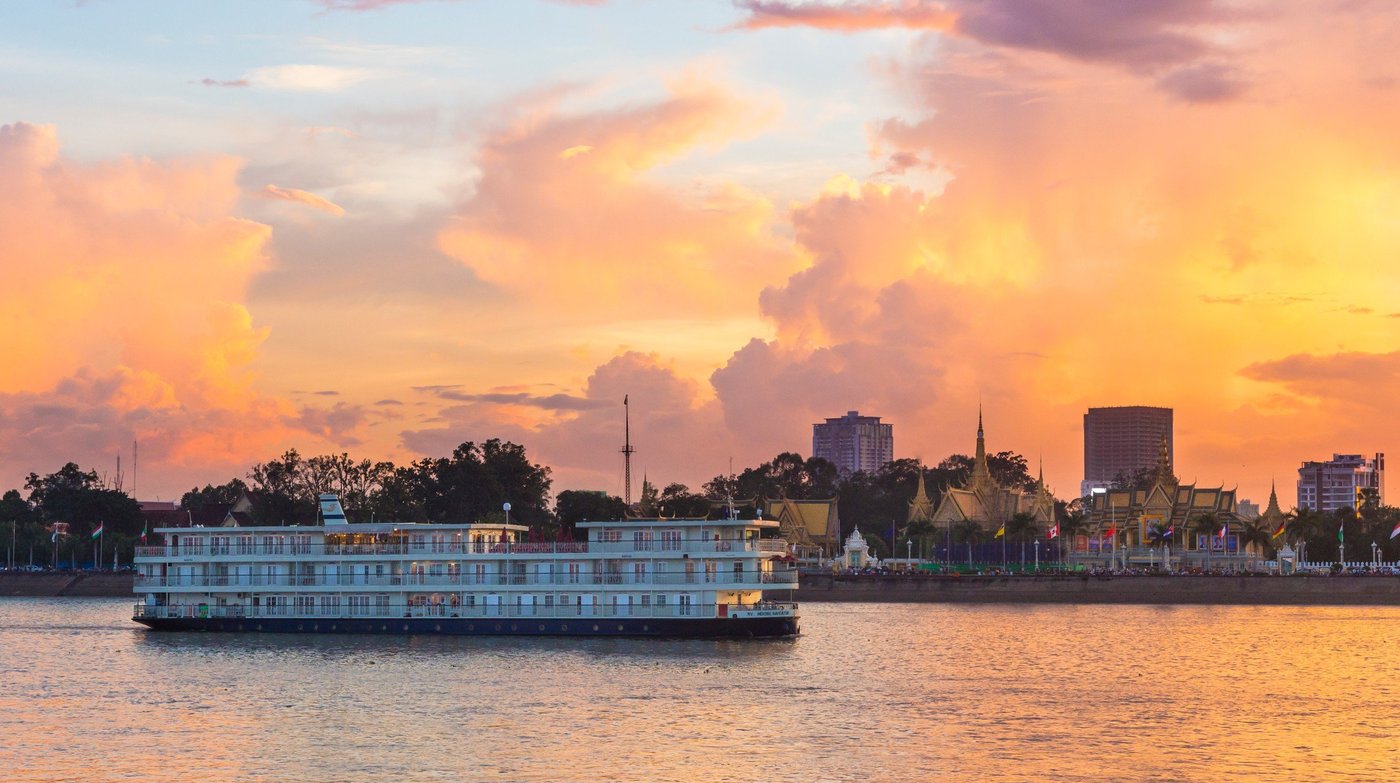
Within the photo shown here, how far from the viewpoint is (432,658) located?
80.9 metres

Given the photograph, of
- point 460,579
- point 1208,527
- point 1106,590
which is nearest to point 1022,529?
point 1208,527

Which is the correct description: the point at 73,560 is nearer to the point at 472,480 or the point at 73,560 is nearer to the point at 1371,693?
the point at 472,480

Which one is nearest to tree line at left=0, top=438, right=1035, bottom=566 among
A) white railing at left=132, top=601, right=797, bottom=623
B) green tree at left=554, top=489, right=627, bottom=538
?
green tree at left=554, top=489, right=627, bottom=538

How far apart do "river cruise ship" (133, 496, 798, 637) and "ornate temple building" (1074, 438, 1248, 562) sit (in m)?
96.0

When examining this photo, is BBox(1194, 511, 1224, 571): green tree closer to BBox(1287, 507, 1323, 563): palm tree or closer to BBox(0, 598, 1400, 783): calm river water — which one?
BBox(1287, 507, 1323, 563): palm tree

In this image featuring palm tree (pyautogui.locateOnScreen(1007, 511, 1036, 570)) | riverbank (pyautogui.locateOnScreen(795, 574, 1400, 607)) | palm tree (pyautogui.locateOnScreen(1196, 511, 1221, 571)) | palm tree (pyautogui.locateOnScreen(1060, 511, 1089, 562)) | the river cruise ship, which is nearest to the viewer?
the river cruise ship

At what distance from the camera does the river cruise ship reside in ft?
292

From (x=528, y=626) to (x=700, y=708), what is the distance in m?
29.9

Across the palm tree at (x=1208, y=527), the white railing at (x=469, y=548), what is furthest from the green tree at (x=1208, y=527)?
the white railing at (x=469, y=548)

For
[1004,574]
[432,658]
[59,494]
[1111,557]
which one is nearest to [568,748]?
[432,658]

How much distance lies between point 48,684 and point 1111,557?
12820 centimetres

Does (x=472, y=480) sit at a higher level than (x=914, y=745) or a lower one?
higher

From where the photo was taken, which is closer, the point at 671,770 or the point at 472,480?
the point at 671,770

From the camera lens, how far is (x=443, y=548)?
92.6 meters
